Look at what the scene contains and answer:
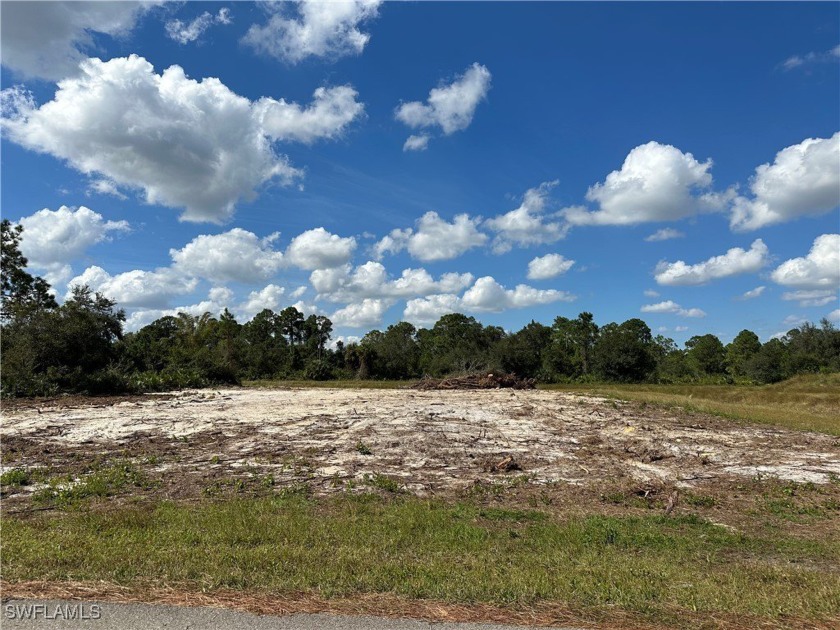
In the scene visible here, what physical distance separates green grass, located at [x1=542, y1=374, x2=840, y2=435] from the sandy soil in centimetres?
242

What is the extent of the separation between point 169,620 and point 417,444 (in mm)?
9732

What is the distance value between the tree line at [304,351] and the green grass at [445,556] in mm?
25314

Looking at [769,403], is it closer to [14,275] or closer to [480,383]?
[480,383]

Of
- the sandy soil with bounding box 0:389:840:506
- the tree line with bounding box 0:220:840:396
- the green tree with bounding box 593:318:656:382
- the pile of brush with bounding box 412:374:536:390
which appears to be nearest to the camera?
the sandy soil with bounding box 0:389:840:506

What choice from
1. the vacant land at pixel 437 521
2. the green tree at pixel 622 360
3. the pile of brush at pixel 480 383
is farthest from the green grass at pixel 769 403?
the green tree at pixel 622 360

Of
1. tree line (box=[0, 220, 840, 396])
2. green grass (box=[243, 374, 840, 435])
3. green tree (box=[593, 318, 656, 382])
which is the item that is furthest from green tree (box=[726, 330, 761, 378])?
green grass (box=[243, 374, 840, 435])

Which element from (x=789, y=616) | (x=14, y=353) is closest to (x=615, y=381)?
(x=14, y=353)

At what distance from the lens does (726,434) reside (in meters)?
16.4

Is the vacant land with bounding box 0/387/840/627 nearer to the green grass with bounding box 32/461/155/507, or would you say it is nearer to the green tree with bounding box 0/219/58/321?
the green grass with bounding box 32/461/155/507

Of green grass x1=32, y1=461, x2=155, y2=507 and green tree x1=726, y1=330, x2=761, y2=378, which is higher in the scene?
green tree x1=726, y1=330, x2=761, y2=378

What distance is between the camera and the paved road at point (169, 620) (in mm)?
3965

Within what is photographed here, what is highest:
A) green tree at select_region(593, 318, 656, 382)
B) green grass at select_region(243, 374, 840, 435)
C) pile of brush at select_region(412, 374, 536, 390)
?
green tree at select_region(593, 318, 656, 382)

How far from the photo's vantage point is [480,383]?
132 ft

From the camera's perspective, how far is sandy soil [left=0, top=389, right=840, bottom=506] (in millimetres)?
10508
